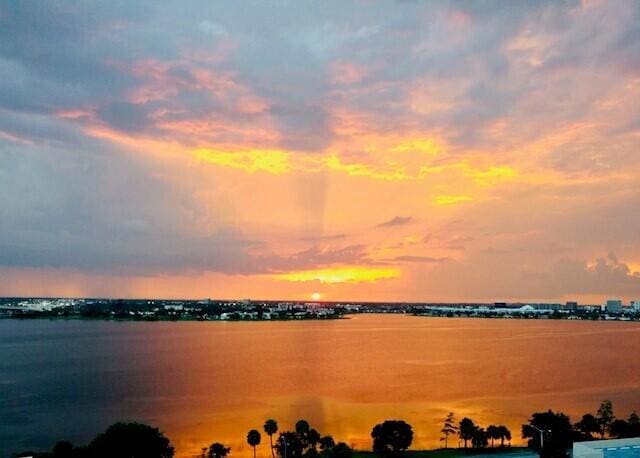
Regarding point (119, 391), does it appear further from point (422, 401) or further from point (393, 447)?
point (393, 447)

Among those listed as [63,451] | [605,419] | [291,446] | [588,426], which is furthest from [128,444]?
[605,419]

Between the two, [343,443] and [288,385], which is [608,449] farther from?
[288,385]

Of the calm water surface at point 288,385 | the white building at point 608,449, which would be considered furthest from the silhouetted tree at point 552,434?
the calm water surface at point 288,385

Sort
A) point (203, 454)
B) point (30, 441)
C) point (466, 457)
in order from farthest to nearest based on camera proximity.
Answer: point (30, 441)
point (203, 454)
point (466, 457)

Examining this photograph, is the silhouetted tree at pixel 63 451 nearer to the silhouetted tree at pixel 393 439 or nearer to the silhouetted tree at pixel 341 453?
the silhouetted tree at pixel 341 453

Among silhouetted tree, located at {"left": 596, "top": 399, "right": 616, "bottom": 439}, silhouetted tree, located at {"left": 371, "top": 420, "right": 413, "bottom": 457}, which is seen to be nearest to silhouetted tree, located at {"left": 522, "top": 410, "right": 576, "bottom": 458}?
silhouetted tree, located at {"left": 596, "top": 399, "right": 616, "bottom": 439}

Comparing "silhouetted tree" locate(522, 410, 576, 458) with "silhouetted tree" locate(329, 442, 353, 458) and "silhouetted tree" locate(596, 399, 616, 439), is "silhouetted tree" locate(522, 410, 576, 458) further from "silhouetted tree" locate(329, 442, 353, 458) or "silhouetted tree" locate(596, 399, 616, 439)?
"silhouetted tree" locate(329, 442, 353, 458)

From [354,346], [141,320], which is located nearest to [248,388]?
[354,346]
